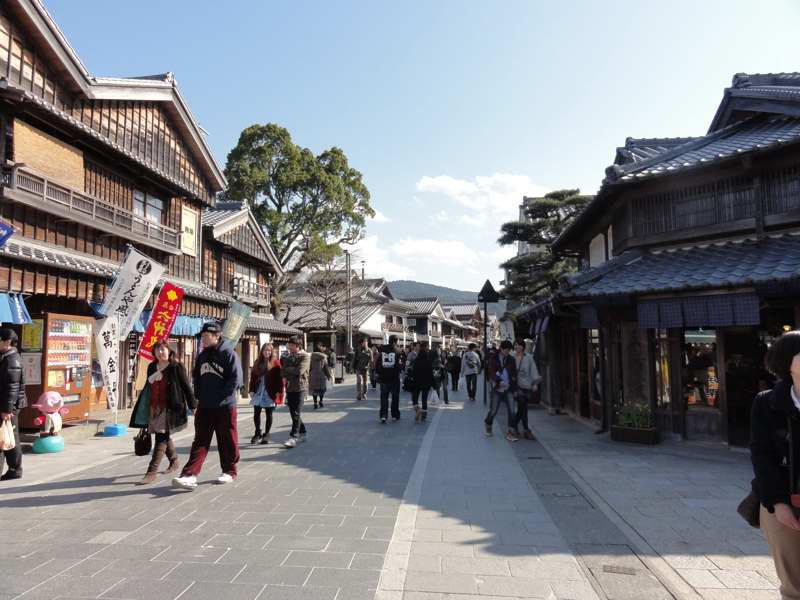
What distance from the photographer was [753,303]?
7.73 metres

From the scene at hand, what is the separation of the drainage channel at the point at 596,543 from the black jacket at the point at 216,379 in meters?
4.06

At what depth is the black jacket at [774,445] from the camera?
2.73m

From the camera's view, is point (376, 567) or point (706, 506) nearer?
point (376, 567)

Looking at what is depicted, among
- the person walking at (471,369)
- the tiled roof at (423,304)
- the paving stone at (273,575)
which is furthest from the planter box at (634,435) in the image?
the tiled roof at (423,304)

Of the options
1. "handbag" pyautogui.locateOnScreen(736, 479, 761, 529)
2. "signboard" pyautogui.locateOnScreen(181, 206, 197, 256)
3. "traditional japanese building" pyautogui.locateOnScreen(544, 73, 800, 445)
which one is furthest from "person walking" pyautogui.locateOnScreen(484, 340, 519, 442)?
"signboard" pyautogui.locateOnScreen(181, 206, 197, 256)

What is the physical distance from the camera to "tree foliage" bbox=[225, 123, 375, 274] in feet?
92.2

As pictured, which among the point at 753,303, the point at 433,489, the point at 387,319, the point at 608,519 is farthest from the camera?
the point at 387,319

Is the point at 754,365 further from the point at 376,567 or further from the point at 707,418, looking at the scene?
the point at 376,567

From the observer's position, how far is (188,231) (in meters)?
18.3

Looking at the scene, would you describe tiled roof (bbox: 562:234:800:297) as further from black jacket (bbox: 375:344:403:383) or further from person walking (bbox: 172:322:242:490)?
person walking (bbox: 172:322:242:490)

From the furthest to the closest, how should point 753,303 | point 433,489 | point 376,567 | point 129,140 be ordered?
point 129,140
point 753,303
point 433,489
point 376,567

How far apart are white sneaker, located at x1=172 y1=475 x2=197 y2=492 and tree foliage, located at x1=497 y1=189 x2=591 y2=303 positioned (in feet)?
57.5

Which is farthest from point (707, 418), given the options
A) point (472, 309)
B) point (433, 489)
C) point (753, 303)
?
point (472, 309)

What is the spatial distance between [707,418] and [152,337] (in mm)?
10649
